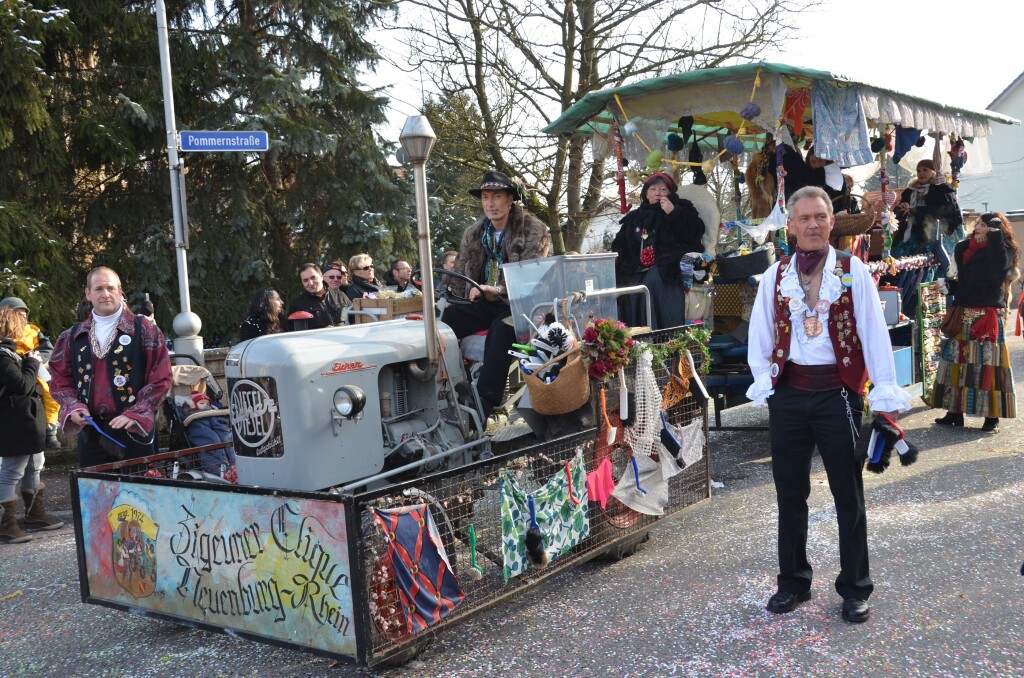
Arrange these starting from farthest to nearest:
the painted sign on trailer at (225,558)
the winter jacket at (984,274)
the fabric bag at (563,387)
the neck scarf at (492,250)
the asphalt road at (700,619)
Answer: the winter jacket at (984,274) < the neck scarf at (492,250) < the fabric bag at (563,387) < the asphalt road at (700,619) < the painted sign on trailer at (225,558)

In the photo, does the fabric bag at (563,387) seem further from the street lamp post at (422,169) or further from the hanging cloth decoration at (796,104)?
the hanging cloth decoration at (796,104)

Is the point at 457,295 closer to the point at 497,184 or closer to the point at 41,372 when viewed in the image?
the point at 497,184

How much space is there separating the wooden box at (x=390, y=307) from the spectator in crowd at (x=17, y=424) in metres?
2.40

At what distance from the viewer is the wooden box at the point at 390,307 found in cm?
562

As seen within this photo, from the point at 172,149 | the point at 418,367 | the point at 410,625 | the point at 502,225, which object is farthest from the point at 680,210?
the point at 172,149

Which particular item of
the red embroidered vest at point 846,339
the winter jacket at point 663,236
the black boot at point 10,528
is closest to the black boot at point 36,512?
the black boot at point 10,528

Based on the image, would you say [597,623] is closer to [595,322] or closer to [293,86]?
[595,322]

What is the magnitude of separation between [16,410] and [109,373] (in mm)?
1573

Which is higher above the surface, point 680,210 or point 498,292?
point 680,210

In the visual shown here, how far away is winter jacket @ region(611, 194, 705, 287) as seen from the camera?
708 cm

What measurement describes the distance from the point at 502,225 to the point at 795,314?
90.8 inches

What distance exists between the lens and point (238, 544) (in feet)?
11.9

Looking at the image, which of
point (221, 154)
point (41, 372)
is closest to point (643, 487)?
point (41, 372)

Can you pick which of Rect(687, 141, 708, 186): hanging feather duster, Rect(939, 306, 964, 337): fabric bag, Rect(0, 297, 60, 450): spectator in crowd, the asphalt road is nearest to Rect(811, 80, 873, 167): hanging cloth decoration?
Rect(687, 141, 708, 186): hanging feather duster
